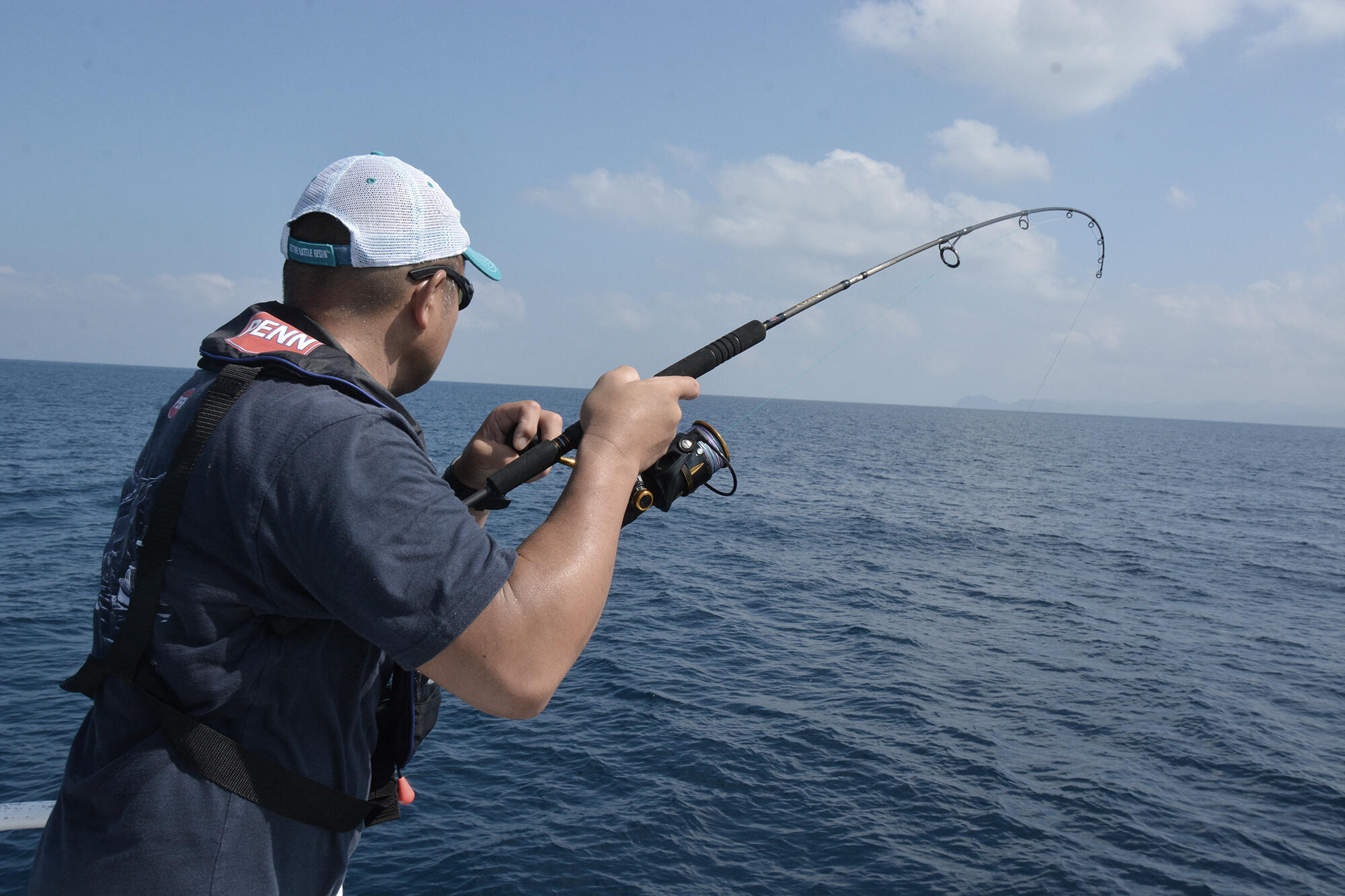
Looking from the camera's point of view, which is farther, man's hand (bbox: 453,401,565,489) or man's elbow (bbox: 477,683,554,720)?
man's hand (bbox: 453,401,565,489)

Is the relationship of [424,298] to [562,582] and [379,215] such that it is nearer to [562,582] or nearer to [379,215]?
[379,215]

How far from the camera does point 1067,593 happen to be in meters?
23.9

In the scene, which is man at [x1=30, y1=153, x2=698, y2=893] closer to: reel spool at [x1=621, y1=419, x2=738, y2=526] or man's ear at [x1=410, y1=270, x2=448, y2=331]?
man's ear at [x1=410, y1=270, x2=448, y2=331]

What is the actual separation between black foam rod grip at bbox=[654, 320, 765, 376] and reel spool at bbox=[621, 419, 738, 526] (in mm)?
211

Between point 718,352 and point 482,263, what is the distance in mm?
1313

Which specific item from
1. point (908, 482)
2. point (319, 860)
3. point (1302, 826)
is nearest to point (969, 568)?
point (1302, 826)

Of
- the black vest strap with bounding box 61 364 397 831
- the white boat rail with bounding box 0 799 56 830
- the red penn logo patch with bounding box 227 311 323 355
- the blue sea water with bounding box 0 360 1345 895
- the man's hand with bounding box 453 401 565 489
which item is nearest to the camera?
the black vest strap with bounding box 61 364 397 831

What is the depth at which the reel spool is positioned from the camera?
100.0 inches

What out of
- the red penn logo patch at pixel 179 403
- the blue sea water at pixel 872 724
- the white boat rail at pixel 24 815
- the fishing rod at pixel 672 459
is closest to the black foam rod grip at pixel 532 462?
the fishing rod at pixel 672 459

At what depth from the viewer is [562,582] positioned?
156cm

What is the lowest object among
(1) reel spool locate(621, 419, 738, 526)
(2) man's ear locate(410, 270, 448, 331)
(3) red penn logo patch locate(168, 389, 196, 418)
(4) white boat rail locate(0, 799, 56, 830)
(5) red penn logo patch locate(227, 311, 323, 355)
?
(4) white boat rail locate(0, 799, 56, 830)

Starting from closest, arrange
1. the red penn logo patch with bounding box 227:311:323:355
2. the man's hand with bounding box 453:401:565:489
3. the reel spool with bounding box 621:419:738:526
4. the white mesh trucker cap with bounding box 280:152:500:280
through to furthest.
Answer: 1. the red penn logo patch with bounding box 227:311:323:355
2. the white mesh trucker cap with bounding box 280:152:500:280
3. the reel spool with bounding box 621:419:738:526
4. the man's hand with bounding box 453:401:565:489

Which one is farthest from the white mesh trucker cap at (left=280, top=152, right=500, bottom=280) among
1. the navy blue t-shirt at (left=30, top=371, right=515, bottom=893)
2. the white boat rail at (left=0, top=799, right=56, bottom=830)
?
the white boat rail at (left=0, top=799, right=56, bottom=830)

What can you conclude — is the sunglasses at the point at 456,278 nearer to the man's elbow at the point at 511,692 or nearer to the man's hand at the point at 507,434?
the man's hand at the point at 507,434
